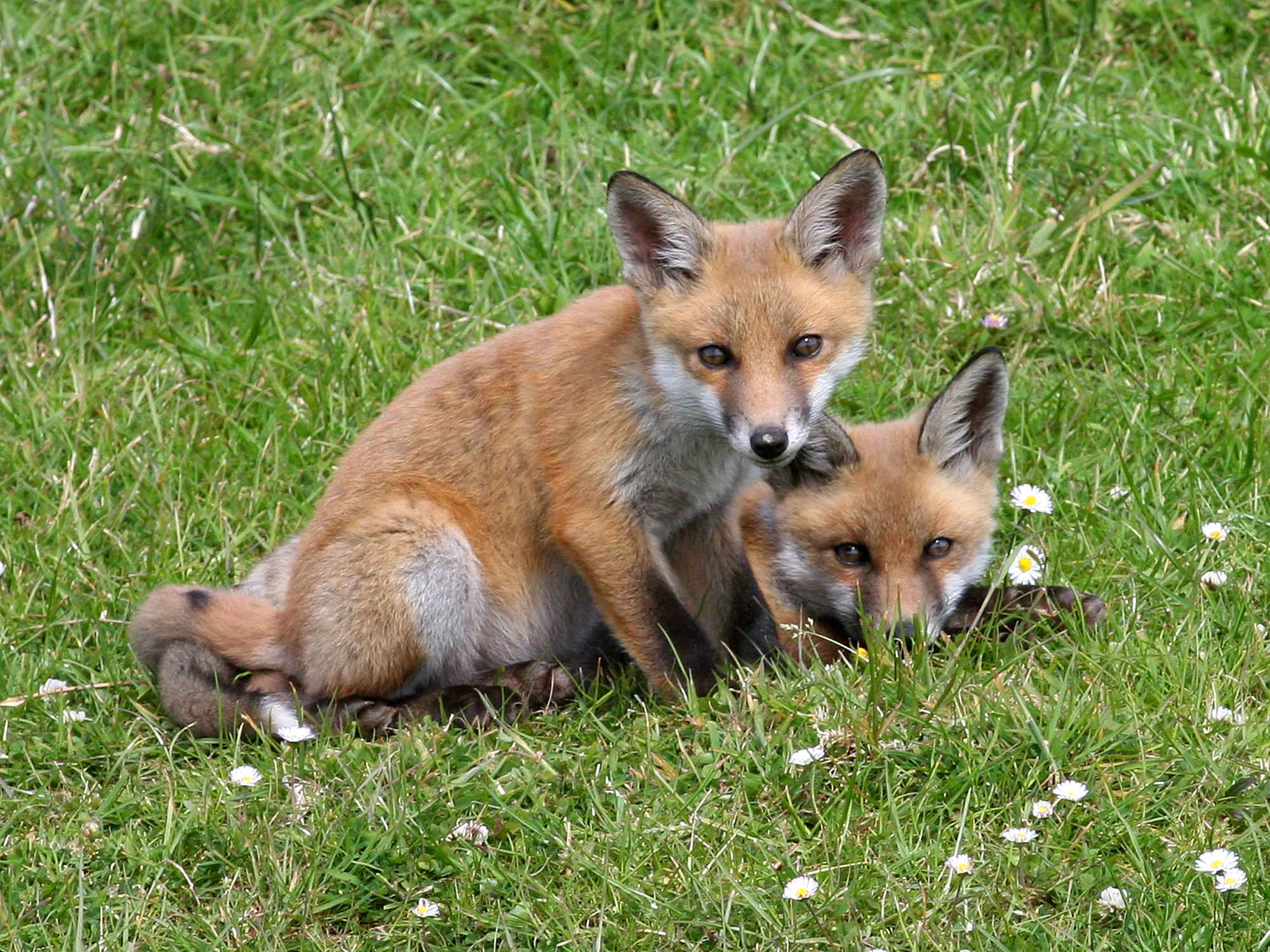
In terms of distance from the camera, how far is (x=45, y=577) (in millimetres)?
4770

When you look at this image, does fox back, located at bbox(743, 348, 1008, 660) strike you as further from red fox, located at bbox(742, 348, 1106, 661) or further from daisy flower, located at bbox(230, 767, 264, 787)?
daisy flower, located at bbox(230, 767, 264, 787)

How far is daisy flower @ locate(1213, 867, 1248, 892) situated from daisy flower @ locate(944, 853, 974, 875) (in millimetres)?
505

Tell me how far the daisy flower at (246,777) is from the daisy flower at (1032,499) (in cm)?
242

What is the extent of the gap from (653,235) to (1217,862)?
2.21 metres

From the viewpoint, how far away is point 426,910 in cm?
329

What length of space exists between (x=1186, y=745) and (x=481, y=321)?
3140 millimetres

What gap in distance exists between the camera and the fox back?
4172mm

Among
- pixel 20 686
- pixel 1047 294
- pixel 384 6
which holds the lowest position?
pixel 20 686

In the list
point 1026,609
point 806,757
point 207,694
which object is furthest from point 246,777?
point 1026,609

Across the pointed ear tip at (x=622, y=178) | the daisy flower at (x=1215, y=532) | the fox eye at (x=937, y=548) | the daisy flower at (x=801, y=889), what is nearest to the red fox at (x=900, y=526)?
the fox eye at (x=937, y=548)

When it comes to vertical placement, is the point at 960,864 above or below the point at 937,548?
below

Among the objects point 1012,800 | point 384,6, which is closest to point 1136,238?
point 1012,800

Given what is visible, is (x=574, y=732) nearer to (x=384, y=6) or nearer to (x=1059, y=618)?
(x=1059, y=618)

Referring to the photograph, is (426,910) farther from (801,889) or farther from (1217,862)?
(1217,862)
